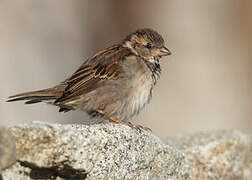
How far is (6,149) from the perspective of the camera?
8.06 ft

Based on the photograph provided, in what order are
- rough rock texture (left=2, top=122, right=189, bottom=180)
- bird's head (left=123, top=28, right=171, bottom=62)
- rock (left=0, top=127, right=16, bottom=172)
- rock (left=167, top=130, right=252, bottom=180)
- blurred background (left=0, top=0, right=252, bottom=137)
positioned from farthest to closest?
blurred background (left=0, top=0, right=252, bottom=137) < bird's head (left=123, top=28, right=171, bottom=62) < rock (left=167, top=130, right=252, bottom=180) < rough rock texture (left=2, top=122, right=189, bottom=180) < rock (left=0, top=127, right=16, bottom=172)

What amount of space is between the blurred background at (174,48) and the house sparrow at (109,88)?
568 centimetres

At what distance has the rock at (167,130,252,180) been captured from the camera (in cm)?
441

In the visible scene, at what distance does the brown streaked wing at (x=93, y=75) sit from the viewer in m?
4.95

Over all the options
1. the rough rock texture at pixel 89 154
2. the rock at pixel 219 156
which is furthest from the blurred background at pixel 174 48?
the rough rock texture at pixel 89 154

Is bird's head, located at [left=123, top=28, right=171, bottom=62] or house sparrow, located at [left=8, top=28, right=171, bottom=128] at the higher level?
bird's head, located at [left=123, top=28, right=171, bottom=62]

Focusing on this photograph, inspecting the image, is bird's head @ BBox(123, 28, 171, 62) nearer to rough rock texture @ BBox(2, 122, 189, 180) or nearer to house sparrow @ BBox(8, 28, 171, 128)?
house sparrow @ BBox(8, 28, 171, 128)

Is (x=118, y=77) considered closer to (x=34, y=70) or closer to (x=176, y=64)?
(x=34, y=70)

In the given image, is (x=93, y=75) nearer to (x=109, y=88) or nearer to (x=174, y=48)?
(x=109, y=88)

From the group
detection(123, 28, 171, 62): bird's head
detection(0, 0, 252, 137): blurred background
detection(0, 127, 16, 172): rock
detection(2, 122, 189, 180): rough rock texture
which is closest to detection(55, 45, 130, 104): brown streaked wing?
detection(123, 28, 171, 62): bird's head

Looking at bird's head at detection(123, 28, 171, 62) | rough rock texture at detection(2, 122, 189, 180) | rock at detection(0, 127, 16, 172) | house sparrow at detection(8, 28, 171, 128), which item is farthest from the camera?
bird's head at detection(123, 28, 171, 62)

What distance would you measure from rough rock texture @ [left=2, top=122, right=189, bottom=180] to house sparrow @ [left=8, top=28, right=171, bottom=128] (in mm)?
1080

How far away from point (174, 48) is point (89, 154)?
29.0 feet

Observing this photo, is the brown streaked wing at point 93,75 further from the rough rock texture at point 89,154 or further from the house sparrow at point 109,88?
the rough rock texture at point 89,154
